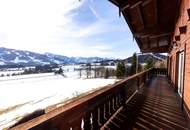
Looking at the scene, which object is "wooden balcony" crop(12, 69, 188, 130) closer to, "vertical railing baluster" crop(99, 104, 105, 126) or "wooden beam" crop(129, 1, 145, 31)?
"vertical railing baluster" crop(99, 104, 105, 126)

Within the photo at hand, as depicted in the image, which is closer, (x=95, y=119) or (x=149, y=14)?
(x=95, y=119)

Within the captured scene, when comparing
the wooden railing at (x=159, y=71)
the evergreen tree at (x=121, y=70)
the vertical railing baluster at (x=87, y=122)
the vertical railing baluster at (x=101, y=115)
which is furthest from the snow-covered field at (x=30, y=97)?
the evergreen tree at (x=121, y=70)

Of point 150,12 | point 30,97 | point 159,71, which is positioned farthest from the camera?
point 30,97

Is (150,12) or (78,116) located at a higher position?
(150,12)

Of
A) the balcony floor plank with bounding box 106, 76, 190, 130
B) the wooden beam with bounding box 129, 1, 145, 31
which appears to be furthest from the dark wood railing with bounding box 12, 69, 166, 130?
the wooden beam with bounding box 129, 1, 145, 31

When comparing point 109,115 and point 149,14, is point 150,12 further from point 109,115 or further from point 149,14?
point 109,115

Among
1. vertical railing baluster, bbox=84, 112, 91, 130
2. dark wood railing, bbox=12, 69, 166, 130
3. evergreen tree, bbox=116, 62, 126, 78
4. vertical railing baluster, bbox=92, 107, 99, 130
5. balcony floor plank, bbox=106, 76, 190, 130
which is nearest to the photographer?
dark wood railing, bbox=12, 69, 166, 130

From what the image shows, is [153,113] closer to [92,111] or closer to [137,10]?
[92,111]

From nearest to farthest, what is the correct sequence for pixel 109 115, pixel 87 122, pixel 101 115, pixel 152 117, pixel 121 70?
pixel 87 122
pixel 101 115
pixel 109 115
pixel 152 117
pixel 121 70

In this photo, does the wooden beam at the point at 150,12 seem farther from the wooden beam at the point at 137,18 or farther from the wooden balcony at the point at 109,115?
the wooden balcony at the point at 109,115

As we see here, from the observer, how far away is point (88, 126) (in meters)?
2.95

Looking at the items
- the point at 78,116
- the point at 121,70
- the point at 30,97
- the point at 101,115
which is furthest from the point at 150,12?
the point at 121,70

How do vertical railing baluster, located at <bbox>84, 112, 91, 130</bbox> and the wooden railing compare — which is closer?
vertical railing baluster, located at <bbox>84, 112, 91, 130</bbox>

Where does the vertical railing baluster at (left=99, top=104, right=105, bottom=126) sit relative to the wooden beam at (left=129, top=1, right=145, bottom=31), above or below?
below
